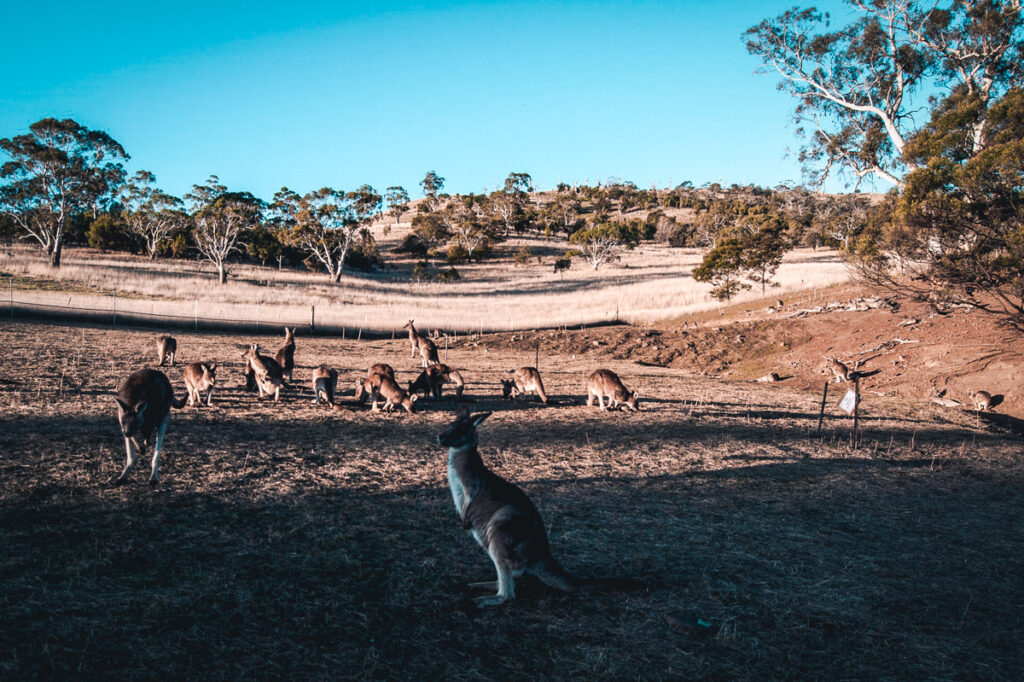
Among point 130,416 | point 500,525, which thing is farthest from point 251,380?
point 500,525

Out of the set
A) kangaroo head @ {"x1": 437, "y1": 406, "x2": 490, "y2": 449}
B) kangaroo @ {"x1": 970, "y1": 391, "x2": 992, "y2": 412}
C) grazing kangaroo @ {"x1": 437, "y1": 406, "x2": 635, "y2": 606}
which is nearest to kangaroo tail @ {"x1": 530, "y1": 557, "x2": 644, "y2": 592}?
grazing kangaroo @ {"x1": 437, "y1": 406, "x2": 635, "y2": 606}

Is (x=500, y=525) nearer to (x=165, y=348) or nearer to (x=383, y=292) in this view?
(x=165, y=348)

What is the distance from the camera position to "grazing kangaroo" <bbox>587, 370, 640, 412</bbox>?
52.0 ft

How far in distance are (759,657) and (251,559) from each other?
5072 millimetres

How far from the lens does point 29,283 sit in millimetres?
39500

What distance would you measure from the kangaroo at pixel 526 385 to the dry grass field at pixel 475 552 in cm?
296

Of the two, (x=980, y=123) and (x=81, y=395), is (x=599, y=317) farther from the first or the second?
(x=81, y=395)

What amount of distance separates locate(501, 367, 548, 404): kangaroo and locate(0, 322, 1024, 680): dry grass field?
2957 mm

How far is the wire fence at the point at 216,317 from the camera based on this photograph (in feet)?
97.4

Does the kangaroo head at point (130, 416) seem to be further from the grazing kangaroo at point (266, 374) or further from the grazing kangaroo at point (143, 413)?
the grazing kangaroo at point (266, 374)

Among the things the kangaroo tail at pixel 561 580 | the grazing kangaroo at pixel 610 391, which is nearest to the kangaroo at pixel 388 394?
the grazing kangaroo at pixel 610 391

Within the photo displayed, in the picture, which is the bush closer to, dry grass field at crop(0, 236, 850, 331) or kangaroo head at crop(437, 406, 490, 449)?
dry grass field at crop(0, 236, 850, 331)

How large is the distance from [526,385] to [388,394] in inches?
162

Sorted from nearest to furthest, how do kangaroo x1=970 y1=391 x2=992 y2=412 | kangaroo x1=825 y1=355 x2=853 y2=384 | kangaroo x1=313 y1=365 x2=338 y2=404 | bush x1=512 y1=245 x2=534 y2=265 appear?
kangaroo x1=313 y1=365 x2=338 y2=404, kangaroo x1=970 y1=391 x2=992 y2=412, kangaroo x1=825 y1=355 x2=853 y2=384, bush x1=512 y1=245 x2=534 y2=265
